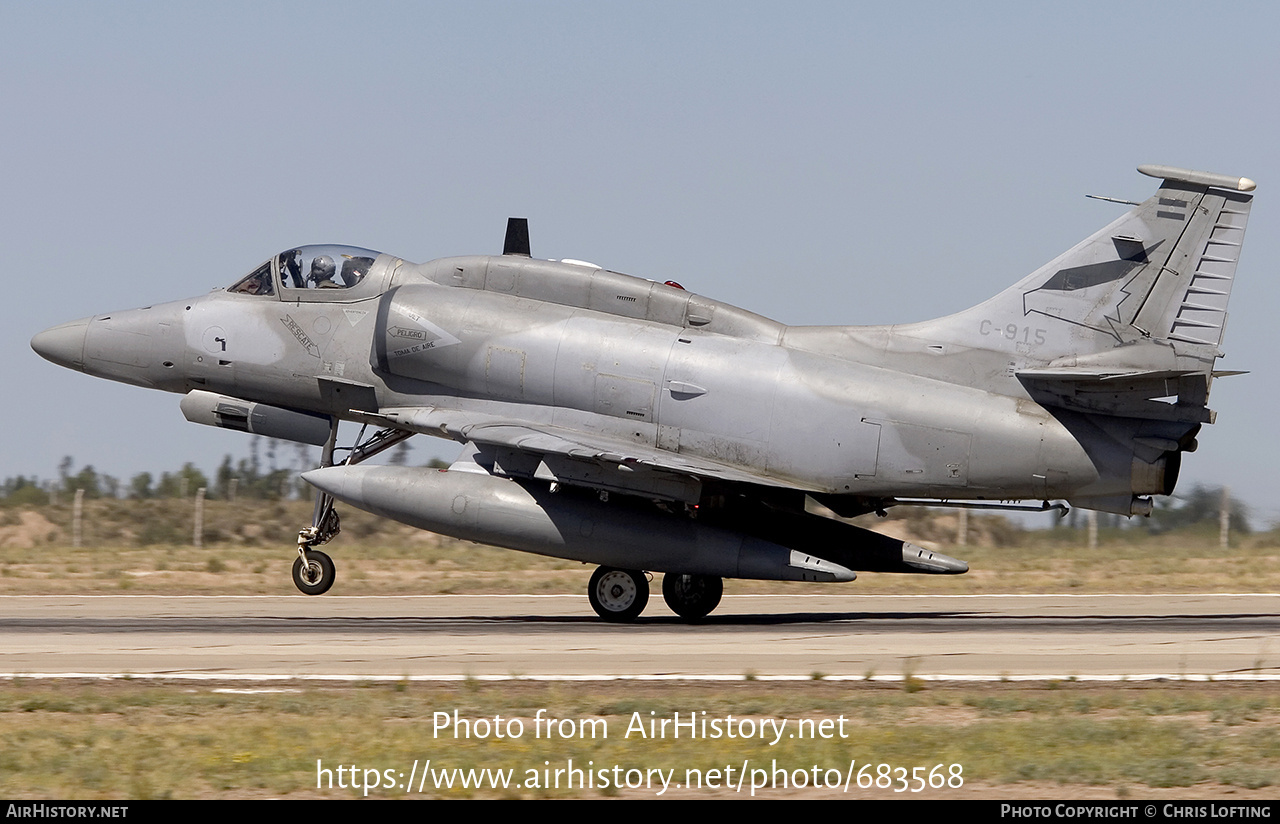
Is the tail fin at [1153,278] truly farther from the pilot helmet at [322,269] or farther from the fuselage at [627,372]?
the pilot helmet at [322,269]

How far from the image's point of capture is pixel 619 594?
55.8 ft

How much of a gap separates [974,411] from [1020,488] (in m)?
1.04

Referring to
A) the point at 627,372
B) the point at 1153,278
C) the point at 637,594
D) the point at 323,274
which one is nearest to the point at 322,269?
the point at 323,274

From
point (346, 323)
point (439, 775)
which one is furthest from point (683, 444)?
point (439, 775)

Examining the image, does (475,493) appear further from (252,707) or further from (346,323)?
(252,707)

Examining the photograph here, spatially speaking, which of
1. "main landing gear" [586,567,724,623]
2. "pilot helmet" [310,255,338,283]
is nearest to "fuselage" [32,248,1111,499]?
"pilot helmet" [310,255,338,283]

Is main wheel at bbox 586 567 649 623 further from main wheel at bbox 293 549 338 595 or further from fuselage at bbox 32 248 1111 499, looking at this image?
main wheel at bbox 293 549 338 595

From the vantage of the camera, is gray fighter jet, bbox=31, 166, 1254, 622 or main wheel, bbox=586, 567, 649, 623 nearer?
gray fighter jet, bbox=31, 166, 1254, 622

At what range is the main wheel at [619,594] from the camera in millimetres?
16938

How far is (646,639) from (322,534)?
5.58 metres

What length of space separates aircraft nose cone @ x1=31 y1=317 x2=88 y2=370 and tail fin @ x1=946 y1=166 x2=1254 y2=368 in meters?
12.4

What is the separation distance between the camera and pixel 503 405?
57.2ft

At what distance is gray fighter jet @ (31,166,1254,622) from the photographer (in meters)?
15.9

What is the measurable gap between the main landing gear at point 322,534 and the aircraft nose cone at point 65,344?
3.87 meters
